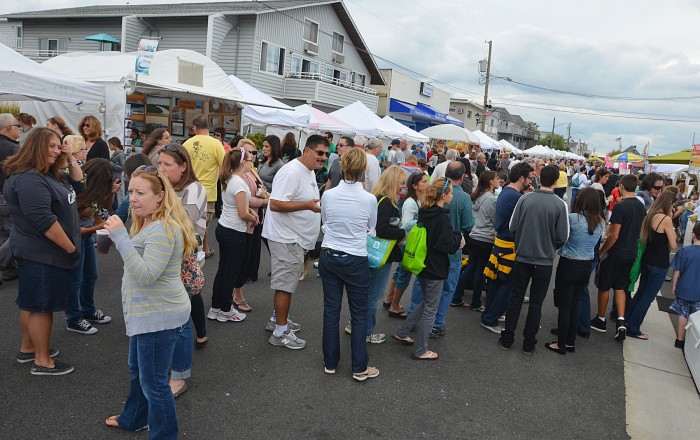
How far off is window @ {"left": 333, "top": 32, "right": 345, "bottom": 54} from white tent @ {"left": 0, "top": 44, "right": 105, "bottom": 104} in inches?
847

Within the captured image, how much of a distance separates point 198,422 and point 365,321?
1.44 m

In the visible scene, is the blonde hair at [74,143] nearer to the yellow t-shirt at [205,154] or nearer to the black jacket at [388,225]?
the yellow t-shirt at [205,154]

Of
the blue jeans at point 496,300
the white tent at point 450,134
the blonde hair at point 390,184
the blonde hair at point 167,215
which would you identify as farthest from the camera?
the white tent at point 450,134

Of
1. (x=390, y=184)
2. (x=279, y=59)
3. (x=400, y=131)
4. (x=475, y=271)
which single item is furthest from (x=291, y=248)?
(x=279, y=59)

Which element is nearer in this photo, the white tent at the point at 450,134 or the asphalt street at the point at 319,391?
the asphalt street at the point at 319,391

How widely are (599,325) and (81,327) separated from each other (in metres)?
5.71

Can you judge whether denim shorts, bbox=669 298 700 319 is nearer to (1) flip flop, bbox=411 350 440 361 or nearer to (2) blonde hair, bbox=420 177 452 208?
(1) flip flop, bbox=411 350 440 361

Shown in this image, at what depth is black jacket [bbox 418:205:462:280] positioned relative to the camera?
421 centimetres

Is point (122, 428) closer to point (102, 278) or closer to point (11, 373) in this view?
point (11, 373)

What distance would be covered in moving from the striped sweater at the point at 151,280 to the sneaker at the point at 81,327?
7.29ft

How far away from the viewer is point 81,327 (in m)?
4.35

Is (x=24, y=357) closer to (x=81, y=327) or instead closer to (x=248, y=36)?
(x=81, y=327)

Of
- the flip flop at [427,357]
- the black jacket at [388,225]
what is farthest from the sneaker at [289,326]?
the black jacket at [388,225]

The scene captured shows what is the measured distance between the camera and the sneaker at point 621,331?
5.50 metres
